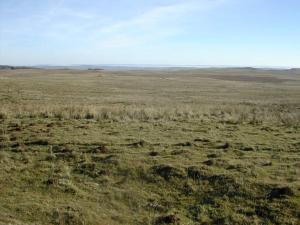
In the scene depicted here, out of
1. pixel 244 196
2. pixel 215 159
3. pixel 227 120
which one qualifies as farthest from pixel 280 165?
pixel 227 120

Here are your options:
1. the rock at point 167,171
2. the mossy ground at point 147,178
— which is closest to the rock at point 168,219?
the mossy ground at point 147,178

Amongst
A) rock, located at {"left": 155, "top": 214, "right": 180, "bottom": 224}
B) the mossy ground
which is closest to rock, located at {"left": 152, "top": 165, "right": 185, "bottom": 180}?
the mossy ground

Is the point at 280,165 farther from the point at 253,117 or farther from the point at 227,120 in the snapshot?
the point at 253,117

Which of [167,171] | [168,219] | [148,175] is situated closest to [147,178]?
[148,175]

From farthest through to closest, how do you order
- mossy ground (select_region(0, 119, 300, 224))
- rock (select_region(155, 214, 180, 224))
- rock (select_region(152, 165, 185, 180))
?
rock (select_region(152, 165, 185, 180))
mossy ground (select_region(0, 119, 300, 224))
rock (select_region(155, 214, 180, 224))

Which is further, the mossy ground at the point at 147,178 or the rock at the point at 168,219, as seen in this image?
the mossy ground at the point at 147,178

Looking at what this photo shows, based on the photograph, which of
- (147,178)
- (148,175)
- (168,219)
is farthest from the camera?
(148,175)

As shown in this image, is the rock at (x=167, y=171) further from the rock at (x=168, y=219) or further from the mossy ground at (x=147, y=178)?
the rock at (x=168, y=219)

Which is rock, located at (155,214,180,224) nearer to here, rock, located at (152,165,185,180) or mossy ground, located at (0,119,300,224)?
mossy ground, located at (0,119,300,224)

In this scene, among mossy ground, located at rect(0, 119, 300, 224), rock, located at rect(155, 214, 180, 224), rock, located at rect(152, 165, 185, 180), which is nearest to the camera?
rock, located at rect(155, 214, 180, 224)

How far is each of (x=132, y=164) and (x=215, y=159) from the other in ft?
8.70

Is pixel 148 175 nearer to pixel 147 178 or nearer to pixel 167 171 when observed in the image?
pixel 147 178

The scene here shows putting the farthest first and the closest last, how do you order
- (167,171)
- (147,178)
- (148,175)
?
(167,171) < (148,175) < (147,178)

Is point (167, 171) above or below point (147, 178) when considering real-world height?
above
